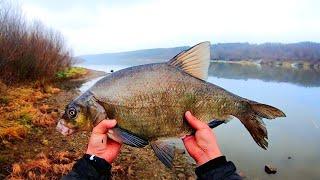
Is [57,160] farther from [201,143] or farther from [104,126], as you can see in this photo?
[201,143]

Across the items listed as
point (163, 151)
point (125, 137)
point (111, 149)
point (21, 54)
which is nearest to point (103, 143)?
point (111, 149)

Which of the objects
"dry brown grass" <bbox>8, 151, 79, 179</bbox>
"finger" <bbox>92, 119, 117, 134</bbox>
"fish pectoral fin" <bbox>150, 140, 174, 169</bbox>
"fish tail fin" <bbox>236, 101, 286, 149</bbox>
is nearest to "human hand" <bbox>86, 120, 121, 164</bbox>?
"finger" <bbox>92, 119, 117, 134</bbox>

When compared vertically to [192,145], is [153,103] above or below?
above

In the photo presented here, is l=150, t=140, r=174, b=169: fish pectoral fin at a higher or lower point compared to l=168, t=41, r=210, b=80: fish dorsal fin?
lower

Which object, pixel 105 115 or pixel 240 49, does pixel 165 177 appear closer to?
pixel 105 115

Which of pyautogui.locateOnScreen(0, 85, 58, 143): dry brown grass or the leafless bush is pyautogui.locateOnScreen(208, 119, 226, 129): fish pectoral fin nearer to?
pyautogui.locateOnScreen(0, 85, 58, 143): dry brown grass
